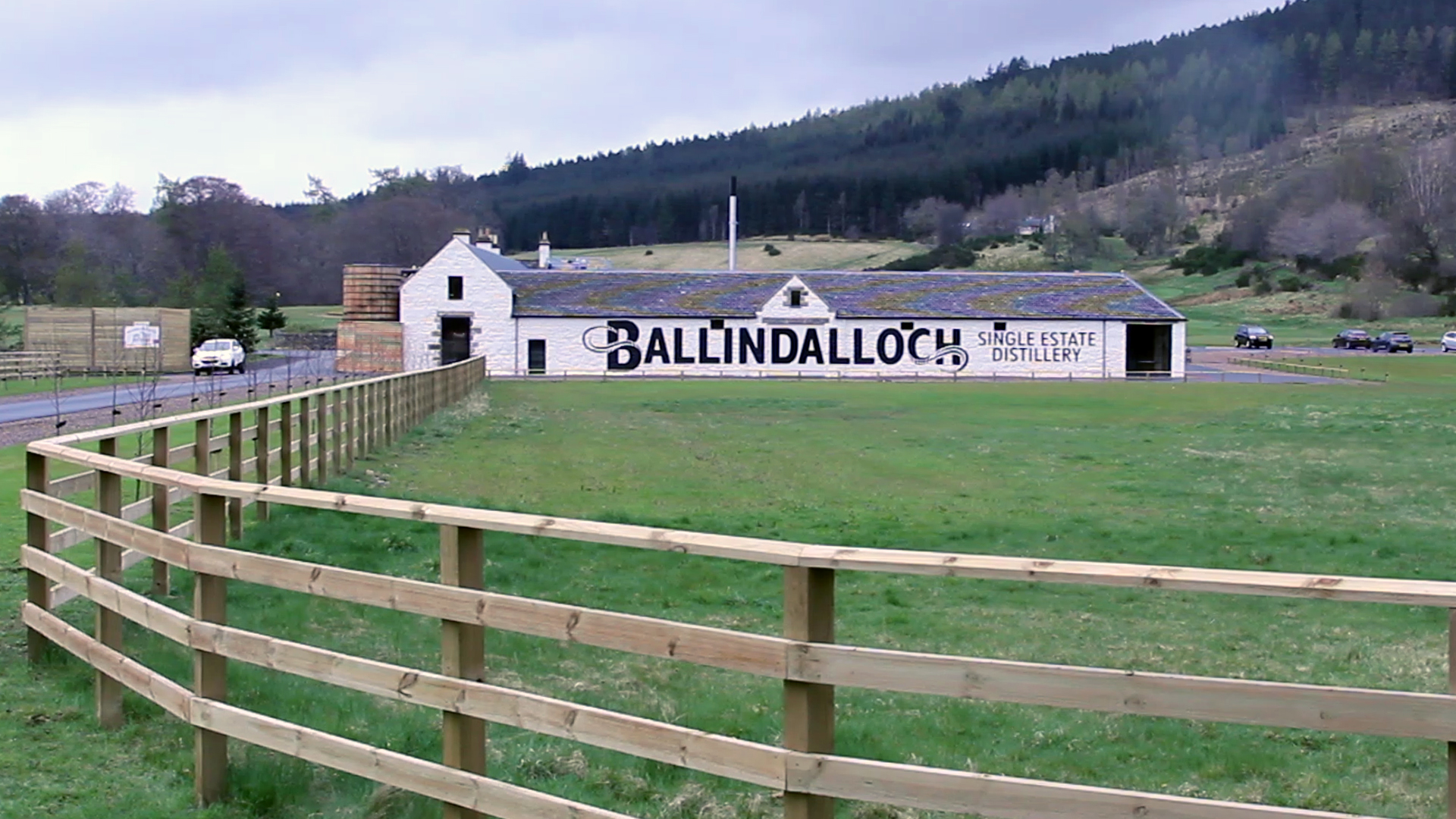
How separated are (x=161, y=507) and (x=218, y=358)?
4622 centimetres

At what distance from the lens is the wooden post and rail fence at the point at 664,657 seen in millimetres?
3428

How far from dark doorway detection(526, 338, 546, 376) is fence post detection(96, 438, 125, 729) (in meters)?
59.2

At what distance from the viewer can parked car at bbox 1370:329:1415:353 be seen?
78.9m

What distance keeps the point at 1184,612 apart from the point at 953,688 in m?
8.29

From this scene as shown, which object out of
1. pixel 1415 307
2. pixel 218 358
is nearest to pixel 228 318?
pixel 218 358

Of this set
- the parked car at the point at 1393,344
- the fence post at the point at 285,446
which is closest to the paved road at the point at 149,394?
the fence post at the point at 285,446

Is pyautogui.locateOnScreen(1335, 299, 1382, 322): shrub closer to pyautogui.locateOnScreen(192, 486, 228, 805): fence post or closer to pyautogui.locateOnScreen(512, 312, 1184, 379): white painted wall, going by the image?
pyautogui.locateOnScreen(512, 312, 1184, 379): white painted wall

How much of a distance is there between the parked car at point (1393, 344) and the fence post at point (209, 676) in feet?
268

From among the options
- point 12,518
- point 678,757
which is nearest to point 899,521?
point 12,518

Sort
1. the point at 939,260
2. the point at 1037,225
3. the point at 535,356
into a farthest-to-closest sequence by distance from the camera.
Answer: the point at 1037,225 → the point at 939,260 → the point at 535,356

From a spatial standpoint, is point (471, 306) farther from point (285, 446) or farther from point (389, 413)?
point (285, 446)

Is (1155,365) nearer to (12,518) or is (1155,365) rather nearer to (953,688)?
(12,518)

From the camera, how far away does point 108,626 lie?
6.65 metres

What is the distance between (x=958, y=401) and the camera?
43531 mm
